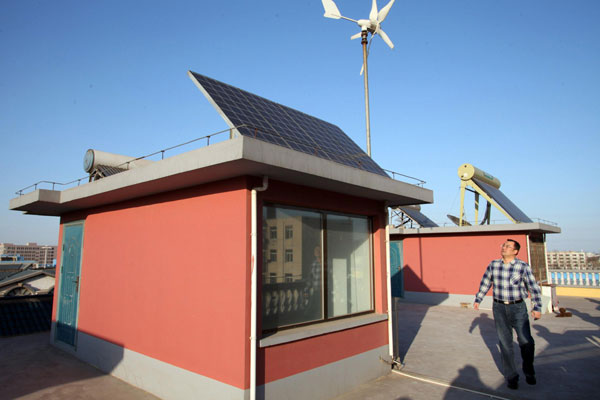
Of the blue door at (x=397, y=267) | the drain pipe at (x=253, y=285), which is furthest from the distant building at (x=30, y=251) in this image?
the drain pipe at (x=253, y=285)

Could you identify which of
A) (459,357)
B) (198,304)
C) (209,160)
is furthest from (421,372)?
(209,160)

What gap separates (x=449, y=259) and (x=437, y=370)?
9.48 m

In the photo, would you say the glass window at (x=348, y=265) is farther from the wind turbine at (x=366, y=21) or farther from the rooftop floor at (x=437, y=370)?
the wind turbine at (x=366, y=21)

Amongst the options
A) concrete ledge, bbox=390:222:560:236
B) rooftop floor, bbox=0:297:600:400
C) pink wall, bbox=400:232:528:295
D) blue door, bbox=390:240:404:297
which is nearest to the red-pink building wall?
rooftop floor, bbox=0:297:600:400

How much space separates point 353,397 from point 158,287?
3394 mm

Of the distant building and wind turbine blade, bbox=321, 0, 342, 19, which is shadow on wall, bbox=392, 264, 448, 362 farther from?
the distant building

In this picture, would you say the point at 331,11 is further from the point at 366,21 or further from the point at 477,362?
the point at 477,362

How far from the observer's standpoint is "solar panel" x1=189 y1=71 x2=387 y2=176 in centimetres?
506

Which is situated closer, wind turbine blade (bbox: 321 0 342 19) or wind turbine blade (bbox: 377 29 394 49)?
wind turbine blade (bbox: 321 0 342 19)

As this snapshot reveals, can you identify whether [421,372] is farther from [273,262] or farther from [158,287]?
[158,287]

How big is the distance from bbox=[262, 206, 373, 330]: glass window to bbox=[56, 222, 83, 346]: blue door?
5.46 m

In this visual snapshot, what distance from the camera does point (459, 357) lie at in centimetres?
743

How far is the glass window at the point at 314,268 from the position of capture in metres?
5.16

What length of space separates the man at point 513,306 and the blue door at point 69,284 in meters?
8.06
